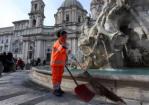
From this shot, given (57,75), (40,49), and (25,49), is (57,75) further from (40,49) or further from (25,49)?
(25,49)

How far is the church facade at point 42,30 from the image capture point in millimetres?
62528

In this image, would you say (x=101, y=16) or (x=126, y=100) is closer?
(x=126, y=100)

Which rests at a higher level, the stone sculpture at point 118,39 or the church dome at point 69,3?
the church dome at point 69,3

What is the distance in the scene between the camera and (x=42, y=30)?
6406cm

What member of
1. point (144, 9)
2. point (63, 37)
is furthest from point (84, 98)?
point (144, 9)

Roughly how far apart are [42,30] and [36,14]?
5.07 metres

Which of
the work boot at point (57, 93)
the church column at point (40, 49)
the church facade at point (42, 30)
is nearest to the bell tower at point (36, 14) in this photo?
the church facade at point (42, 30)

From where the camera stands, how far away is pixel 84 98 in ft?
15.6

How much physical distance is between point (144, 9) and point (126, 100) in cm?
731

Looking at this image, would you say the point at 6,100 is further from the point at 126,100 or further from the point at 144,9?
the point at 144,9

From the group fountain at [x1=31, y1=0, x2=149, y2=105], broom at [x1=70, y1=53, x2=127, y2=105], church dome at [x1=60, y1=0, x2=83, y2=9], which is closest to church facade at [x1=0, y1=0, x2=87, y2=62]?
church dome at [x1=60, y1=0, x2=83, y2=9]

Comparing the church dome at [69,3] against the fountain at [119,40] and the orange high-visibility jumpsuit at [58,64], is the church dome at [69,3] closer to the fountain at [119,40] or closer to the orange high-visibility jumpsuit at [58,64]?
the fountain at [119,40]

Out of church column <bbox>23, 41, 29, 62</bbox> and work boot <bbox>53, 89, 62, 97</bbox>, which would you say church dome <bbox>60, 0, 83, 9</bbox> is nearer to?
church column <bbox>23, 41, 29, 62</bbox>

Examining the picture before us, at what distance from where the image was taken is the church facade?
2462 inches
